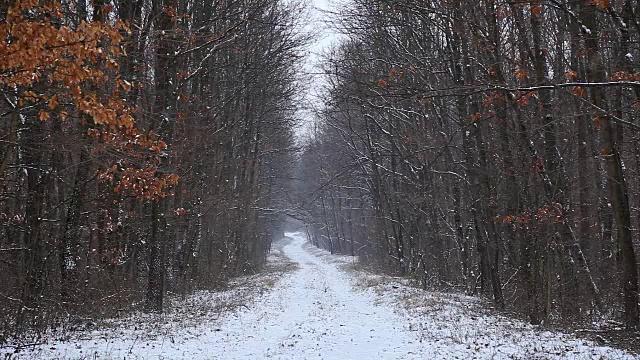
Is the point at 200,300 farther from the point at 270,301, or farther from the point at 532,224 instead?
the point at 532,224

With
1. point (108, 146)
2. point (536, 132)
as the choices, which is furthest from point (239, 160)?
point (108, 146)

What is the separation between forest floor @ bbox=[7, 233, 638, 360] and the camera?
30.1 feet

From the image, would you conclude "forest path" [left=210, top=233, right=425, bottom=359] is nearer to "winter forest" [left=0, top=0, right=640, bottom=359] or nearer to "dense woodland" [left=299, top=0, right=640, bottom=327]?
"winter forest" [left=0, top=0, right=640, bottom=359]

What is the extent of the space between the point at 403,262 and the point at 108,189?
20354 millimetres

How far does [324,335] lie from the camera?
1191 cm

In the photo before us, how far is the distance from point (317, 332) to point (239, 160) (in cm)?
1369

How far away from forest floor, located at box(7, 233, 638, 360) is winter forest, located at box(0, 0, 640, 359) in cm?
114

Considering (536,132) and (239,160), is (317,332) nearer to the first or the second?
(536,132)

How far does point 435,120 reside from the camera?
70.4ft

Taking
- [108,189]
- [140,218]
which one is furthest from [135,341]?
[140,218]

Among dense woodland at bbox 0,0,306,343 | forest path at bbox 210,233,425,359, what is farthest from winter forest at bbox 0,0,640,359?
forest path at bbox 210,233,425,359

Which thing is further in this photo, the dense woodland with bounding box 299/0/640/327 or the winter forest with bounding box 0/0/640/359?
the dense woodland with bounding box 299/0/640/327

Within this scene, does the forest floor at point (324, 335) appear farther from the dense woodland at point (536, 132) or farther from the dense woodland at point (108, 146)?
the dense woodland at point (536, 132)

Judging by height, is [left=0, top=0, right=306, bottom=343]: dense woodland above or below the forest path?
above
